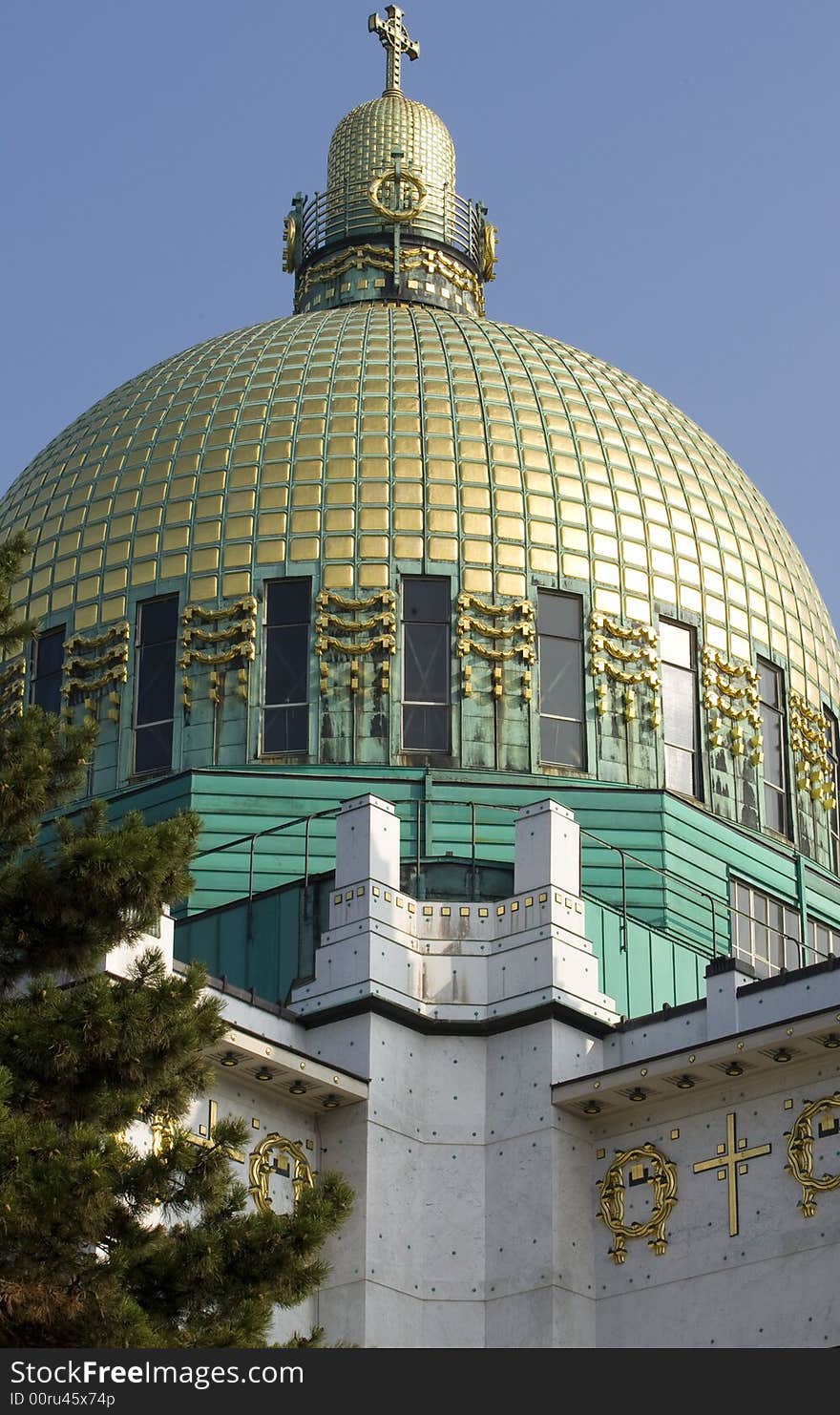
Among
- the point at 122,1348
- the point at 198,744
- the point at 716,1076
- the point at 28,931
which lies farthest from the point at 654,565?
the point at 122,1348

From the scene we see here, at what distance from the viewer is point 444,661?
41.3 m

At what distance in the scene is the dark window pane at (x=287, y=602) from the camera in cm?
4178

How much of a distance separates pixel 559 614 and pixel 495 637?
3.68 ft

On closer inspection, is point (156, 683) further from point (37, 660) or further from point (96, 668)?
point (37, 660)

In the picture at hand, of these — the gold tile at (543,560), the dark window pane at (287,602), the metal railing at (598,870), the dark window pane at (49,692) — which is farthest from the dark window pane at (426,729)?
the dark window pane at (49,692)

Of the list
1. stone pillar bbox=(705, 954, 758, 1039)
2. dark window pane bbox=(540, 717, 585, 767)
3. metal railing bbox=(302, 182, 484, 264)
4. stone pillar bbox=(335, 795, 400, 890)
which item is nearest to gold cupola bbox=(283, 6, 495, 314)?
metal railing bbox=(302, 182, 484, 264)

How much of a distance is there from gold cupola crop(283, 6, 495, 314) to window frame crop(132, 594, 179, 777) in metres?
9.18

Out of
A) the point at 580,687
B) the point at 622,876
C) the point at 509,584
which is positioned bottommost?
the point at 622,876

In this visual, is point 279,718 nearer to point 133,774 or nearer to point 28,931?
point 133,774

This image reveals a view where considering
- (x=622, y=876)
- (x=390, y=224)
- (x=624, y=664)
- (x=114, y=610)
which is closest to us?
(x=622, y=876)

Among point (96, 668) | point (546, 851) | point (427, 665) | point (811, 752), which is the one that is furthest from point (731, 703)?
point (546, 851)

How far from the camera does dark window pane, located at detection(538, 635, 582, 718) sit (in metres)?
41.5

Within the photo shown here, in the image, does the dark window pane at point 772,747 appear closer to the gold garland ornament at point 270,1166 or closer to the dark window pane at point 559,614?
the dark window pane at point 559,614

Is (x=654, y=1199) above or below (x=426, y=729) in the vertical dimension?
below
